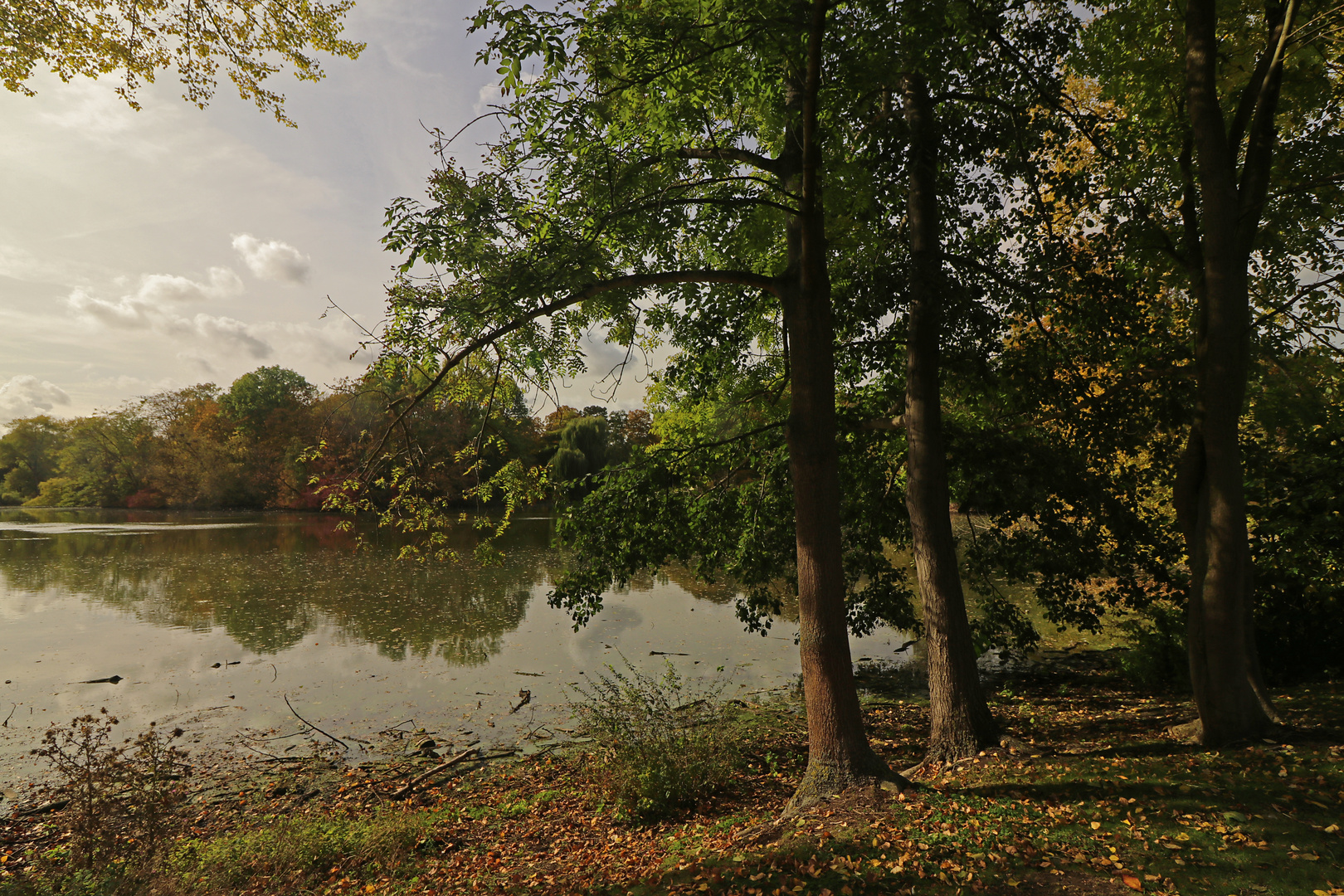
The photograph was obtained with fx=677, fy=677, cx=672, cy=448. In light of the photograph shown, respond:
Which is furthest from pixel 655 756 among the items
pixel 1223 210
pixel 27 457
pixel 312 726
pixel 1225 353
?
pixel 27 457

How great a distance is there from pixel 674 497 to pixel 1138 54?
22.9 ft

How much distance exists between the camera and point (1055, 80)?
Answer: 6684 mm

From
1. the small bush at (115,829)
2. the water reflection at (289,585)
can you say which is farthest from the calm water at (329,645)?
the small bush at (115,829)

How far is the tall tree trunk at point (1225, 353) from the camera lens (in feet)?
18.0

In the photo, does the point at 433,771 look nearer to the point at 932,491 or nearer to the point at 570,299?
the point at 570,299

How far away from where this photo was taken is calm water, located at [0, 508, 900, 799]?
31.3ft

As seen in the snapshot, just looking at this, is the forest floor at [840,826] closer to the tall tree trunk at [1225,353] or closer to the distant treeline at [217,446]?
the tall tree trunk at [1225,353]

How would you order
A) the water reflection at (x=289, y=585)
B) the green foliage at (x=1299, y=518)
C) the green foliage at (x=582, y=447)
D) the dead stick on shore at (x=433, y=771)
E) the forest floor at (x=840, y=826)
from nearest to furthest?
1. the forest floor at (x=840, y=826)
2. the dead stick on shore at (x=433, y=771)
3. the green foliage at (x=1299, y=518)
4. the water reflection at (x=289, y=585)
5. the green foliage at (x=582, y=447)

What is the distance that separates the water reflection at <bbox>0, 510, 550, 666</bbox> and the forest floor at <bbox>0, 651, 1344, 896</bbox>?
3.72 meters

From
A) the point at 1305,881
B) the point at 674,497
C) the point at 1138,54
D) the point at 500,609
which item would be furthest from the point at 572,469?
the point at 1305,881

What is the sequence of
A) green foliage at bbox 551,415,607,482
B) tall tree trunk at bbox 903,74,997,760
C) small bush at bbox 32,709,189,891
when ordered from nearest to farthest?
small bush at bbox 32,709,189,891
tall tree trunk at bbox 903,74,997,760
green foliage at bbox 551,415,607,482

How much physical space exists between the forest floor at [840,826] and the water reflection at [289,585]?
12.2 ft

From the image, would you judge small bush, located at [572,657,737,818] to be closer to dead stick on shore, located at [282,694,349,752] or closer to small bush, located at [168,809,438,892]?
small bush, located at [168,809,438,892]

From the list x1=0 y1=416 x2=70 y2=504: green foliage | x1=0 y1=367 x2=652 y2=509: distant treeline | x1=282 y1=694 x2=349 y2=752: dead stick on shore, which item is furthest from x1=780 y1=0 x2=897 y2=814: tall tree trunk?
x1=0 y1=416 x2=70 y2=504: green foliage
